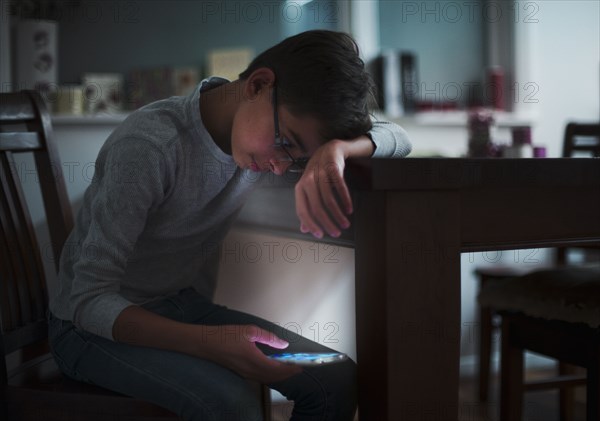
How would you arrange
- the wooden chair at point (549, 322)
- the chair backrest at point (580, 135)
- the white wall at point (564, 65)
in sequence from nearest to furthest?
the wooden chair at point (549, 322) < the chair backrest at point (580, 135) < the white wall at point (564, 65)

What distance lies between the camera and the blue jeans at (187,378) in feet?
2.90

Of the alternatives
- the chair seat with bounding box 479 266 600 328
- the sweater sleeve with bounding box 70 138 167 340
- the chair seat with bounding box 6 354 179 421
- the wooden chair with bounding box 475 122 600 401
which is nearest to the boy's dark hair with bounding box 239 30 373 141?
the sweater sleeve with bounding box 70 138 167 340

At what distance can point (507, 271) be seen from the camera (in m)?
2.12

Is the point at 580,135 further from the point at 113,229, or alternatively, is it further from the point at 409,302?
the point at 113,229

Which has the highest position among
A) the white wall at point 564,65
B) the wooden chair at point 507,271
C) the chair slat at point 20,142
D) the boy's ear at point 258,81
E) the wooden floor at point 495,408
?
the white wall at point 564,65

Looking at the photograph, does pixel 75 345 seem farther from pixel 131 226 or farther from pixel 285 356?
pixel 285 356

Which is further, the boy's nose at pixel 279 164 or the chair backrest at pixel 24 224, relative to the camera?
the chair backrest at pixel 24 224

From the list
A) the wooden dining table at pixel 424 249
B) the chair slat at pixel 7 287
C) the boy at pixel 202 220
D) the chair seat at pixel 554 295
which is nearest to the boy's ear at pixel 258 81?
the boy at pixel 202 220

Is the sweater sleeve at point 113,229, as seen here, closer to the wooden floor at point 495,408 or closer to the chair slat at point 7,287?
the chair slat at point 7,287

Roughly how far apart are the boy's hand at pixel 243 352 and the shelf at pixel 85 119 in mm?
1227

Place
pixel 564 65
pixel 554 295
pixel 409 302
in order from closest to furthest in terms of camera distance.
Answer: pixel 409 302 < pixel 554 295 < pixel 564 65

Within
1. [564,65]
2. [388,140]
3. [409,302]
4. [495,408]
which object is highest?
[564,65]

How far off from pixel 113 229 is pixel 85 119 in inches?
44.3

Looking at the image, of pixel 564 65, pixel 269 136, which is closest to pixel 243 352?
pixel 269 136
